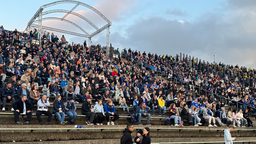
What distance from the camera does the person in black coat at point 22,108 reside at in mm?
9872

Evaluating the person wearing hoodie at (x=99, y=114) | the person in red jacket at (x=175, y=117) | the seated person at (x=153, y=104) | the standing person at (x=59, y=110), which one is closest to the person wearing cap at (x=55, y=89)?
the standing person at (x=59, y=110)

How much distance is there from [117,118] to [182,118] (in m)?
4.29

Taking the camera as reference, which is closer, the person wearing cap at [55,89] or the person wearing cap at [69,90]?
the person wearing cap at [55,89]

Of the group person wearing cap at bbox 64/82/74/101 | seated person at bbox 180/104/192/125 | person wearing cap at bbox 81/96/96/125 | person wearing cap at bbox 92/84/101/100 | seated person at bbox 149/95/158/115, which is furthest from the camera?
seated person at bbox 149/95/158/115

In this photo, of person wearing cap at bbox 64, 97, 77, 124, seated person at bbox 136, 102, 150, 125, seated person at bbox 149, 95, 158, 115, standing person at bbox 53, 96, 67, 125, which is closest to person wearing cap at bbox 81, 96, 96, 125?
person wearing cap at bbox 64, 97, 77, 124

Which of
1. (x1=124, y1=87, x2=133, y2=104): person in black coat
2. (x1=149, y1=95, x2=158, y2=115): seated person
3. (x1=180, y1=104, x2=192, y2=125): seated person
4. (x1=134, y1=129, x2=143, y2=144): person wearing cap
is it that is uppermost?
(x1=124, y1=87, x2=133, y2=104): person in black coat

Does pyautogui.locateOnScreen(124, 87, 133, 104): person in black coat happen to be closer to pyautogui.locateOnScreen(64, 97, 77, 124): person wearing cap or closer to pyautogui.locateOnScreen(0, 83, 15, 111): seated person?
pyautogui.locateOnScreen(64, 97, 77, 124): person wearing cap

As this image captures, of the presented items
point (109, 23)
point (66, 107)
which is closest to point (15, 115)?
point (66, 107)

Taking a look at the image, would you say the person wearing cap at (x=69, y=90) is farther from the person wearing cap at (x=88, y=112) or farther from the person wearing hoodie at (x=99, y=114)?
the person wearing hoodie at (x=99, y=114)

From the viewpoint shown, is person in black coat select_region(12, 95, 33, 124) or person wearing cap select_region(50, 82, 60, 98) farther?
person wearing cap select_region(50, 82, 60, 98)

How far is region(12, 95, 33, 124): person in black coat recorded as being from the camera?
32.4 feet

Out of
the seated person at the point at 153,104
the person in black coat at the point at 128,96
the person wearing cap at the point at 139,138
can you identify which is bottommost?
the person wearing cap at the point at 139,138

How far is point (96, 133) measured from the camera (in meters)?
10.9

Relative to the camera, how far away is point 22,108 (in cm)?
1020
